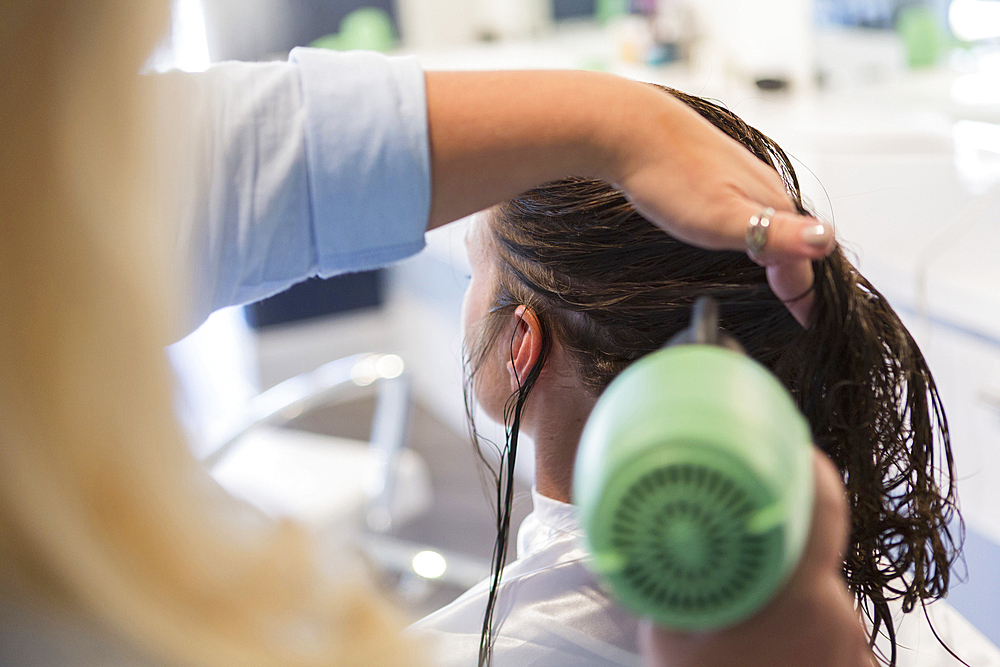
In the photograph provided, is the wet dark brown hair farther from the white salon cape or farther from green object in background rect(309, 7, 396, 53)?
green object in background rect(309, 7, 396, 53)

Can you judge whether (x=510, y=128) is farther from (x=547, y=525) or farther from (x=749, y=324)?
(x=547, y=525)

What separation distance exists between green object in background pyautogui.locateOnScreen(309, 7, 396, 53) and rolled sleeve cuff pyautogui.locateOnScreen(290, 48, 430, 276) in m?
2.65

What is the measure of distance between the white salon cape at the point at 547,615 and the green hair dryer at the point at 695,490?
36cm

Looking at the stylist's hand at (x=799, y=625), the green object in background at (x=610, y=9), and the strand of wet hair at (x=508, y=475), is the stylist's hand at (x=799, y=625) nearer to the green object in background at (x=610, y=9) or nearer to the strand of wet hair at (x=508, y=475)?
the strand of wet hair at (x=508, y=475)

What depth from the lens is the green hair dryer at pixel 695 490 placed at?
0.30m

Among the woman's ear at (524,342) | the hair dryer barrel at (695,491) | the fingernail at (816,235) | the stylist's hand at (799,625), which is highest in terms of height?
the fingernail at (816,235)

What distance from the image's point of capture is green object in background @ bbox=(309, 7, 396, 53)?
9.73 feet

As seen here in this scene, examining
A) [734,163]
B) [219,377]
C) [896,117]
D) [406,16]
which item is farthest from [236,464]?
[406,16]

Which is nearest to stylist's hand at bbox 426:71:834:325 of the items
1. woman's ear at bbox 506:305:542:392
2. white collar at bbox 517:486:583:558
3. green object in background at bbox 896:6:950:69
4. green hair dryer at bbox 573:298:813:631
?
green hair dryer at bbox 573:298:813:631

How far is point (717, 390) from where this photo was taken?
0.31 metres

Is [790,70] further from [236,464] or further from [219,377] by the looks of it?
[219,377]

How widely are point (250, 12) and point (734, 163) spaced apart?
9.26 feet

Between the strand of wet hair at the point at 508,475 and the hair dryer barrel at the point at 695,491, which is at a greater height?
the hair dryer barrel at the point at 695,491

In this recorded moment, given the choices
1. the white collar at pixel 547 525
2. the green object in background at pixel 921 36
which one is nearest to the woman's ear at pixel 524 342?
the white collar at pixel 547 525
